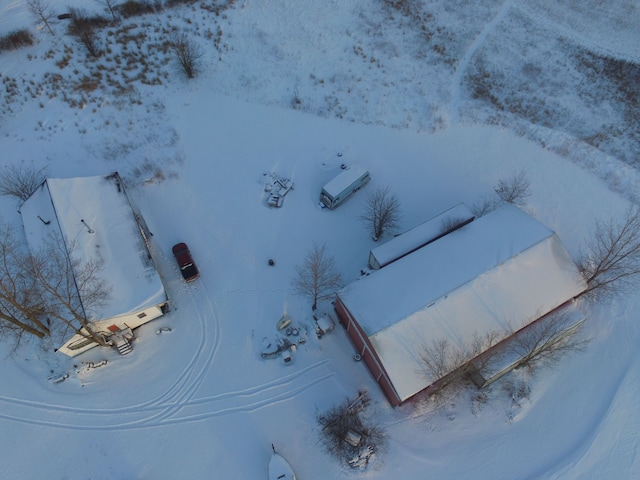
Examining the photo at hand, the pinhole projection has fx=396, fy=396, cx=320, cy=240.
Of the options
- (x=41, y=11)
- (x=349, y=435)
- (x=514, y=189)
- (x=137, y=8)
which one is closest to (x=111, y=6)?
(x=137, y=8)

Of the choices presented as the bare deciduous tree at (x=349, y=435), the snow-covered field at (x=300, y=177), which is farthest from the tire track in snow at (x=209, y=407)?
the bare deciduous tree at (x=349, y=435)

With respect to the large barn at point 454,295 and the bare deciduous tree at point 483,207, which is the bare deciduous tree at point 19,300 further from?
the bare deciduous tree at point 483,207

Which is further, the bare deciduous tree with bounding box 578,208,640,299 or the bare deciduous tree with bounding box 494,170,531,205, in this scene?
the bare deciduous tree with bounding box 494,170,531,205

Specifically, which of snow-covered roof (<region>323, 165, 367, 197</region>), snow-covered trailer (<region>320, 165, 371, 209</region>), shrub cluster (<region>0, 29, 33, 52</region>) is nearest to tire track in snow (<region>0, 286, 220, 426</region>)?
snow-covered trailer (<region>320, 165, 371, 209</region>)

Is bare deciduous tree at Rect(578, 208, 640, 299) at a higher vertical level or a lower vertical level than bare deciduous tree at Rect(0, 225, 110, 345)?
lower

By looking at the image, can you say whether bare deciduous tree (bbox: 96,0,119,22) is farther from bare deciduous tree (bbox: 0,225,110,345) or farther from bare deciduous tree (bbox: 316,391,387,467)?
bare deciduous tree (bbox: 316,391,387,467)

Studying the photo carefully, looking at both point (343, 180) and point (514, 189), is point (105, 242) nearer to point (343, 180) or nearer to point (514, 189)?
point (343, 180)
